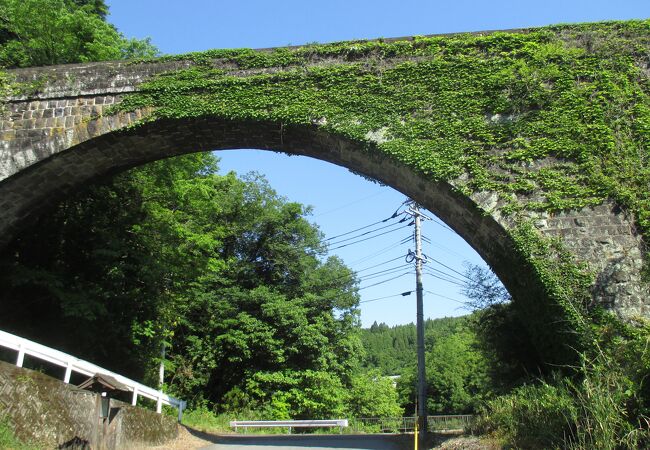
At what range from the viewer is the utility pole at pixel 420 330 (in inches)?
532

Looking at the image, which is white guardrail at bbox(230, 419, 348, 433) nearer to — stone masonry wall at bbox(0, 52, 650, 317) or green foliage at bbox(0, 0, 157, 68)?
stone masonry wall at bbox(0, 52, 650, 317)

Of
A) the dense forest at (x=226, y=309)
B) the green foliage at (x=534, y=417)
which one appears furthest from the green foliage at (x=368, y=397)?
the green foliage at (x=534, y=417)

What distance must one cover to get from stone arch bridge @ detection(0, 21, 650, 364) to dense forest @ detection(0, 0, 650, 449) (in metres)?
1.15

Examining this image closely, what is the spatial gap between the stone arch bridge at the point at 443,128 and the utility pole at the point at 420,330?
584 centimetres

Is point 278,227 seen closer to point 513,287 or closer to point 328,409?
point 328,409

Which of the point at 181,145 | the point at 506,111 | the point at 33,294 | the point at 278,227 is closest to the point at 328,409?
the point at 278,227

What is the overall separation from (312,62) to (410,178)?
2.91m

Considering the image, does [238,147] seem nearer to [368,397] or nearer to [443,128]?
[443,128]

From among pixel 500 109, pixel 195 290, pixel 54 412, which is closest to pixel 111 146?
pixel 54 412

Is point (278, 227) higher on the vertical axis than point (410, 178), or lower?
higher

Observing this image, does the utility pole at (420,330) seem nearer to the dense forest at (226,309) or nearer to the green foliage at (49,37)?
the dense forest at (226,309)

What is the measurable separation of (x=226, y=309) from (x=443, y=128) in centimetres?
1732

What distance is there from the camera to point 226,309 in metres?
24.1

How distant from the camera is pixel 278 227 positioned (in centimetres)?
2758
